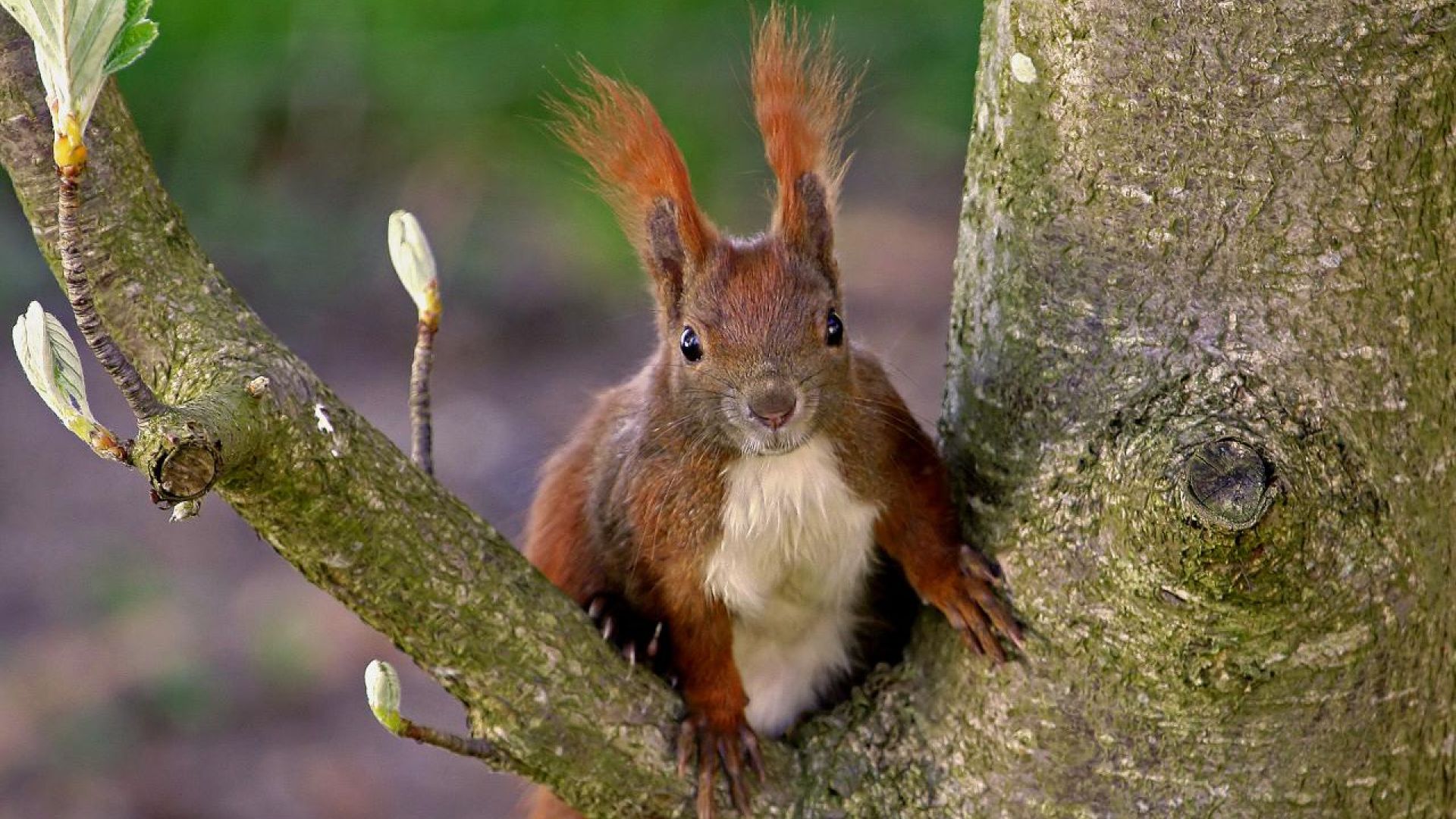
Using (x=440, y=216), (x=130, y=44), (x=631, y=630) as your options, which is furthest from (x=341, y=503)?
(x=440, y=216)

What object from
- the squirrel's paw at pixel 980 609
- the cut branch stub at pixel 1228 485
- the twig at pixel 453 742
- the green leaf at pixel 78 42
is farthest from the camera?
the squirrel's paw at pixel 980 609

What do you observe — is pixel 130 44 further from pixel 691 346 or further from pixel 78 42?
pixel 691 346

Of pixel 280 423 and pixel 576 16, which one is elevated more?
pixel 280 423

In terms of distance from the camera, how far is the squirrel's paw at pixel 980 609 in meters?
1.44

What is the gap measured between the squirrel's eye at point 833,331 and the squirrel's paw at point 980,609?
302 millimetres

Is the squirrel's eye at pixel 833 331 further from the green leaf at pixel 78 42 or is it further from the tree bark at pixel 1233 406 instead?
the green leaf at pixel 78 42

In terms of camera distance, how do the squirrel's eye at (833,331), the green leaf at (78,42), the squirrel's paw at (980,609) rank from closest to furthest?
the green leaf at (78,42) → the squirrel's paw at (980,609) → the squirrel's eye at (833,331)

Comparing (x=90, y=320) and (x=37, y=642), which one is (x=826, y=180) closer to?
(x=90, y=320)

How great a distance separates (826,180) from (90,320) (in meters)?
0.94

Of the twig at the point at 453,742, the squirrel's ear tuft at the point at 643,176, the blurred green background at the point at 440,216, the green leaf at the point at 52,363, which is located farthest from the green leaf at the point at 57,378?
the blurred green background at the point at 440,216

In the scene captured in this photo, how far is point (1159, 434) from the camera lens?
1260mm

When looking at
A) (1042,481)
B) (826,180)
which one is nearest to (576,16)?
(826,180)

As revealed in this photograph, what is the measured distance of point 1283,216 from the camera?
1280 mm

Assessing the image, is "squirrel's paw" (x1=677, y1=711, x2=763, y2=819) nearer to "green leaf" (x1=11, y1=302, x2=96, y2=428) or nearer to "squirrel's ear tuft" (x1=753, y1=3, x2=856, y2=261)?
"squirrel's ear tuft" (x1=753, y1=3, x2=856, y2=261)
